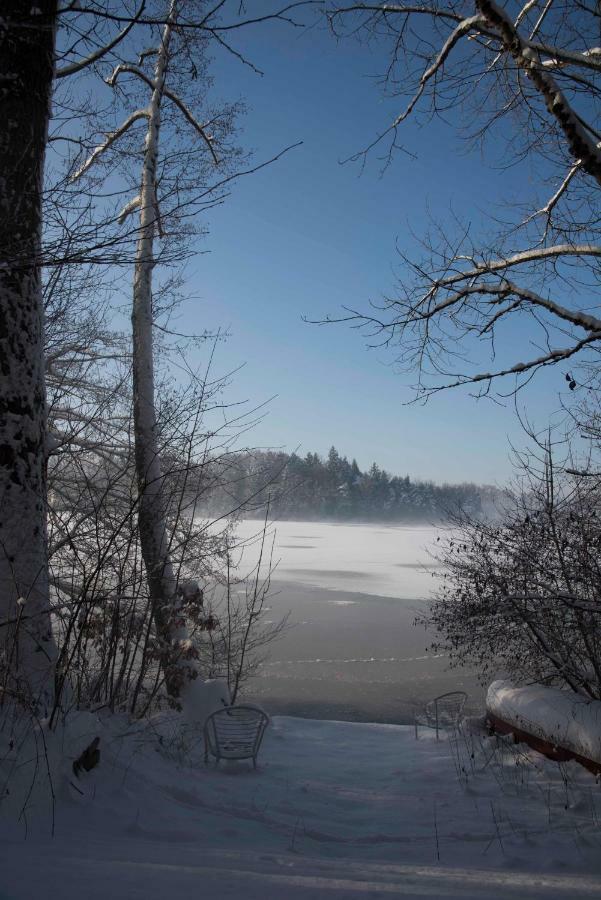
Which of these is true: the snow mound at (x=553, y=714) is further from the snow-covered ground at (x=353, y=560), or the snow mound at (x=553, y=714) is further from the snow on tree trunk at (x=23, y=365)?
the snow-covered ground at (x=353, y=560)

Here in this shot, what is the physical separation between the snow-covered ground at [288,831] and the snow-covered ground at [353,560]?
11.7 meters

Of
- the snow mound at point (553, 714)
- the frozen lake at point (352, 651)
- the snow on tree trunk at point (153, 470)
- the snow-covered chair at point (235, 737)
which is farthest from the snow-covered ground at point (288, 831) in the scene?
the frozen lake at point (352, 651)

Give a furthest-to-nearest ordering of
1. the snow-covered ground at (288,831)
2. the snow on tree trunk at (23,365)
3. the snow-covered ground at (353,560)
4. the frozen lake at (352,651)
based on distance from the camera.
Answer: the snow-covered ground at (353,560)
the frozen lake at (352,651)
the snow on tree trunk at (23,365)
the snow-covered ground at (288,831)

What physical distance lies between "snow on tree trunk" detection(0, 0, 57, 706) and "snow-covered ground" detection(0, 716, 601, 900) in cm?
54

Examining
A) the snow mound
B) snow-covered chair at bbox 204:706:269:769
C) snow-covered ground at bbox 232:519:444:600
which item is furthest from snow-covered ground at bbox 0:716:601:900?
snow-covered ground at bbox 232:519:444:600

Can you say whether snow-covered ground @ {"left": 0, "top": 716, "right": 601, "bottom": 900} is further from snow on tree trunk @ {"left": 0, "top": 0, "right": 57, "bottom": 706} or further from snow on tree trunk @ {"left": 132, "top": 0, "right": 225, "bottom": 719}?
snow on tree trunk @ {"left": 132, "top": 0, "right": 225, "bottom": 719}

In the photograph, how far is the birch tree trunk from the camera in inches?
227

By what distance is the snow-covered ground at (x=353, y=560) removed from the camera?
2795cm

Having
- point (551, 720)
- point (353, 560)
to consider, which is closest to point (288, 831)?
point (551, 720)

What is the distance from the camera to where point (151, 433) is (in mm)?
7328

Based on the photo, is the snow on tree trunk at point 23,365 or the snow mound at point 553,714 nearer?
the snow on tree trunk at point 23,365

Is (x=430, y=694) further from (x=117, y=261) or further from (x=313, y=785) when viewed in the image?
(x=117, y=261)

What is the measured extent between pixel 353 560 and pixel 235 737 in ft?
111

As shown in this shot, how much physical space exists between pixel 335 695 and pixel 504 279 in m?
11.6
